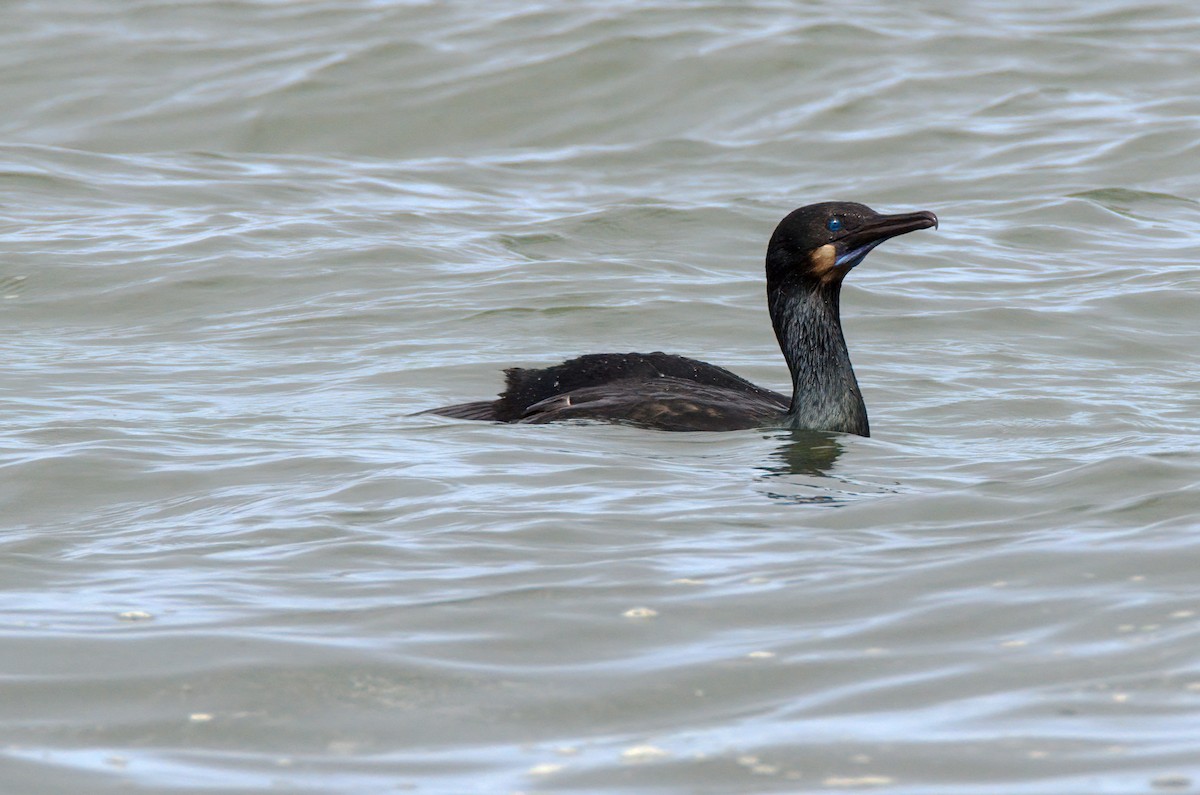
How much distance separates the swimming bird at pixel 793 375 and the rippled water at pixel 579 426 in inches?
7.7

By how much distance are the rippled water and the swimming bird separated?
0.20m

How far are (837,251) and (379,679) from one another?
4.31m

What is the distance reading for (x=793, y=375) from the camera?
834 centimetres

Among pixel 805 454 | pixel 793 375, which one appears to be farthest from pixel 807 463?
pixel 793 375

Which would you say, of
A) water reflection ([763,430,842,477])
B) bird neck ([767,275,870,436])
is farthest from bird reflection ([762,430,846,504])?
bird neck ([767,275,870,436])

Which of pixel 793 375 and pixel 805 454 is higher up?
pixel 793 375

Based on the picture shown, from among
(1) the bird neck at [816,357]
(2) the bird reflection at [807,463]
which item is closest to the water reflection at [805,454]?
(2) the bird reflection at [807,463]

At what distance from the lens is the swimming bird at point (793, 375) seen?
7797 millimetres

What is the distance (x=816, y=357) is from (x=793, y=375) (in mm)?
196

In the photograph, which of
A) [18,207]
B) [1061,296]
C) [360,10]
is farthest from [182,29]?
[1061,296]

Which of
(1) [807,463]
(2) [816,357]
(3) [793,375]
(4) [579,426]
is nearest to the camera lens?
(1) [807,463]

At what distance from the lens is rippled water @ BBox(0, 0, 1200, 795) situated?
3.99 metres

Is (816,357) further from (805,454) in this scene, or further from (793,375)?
(805,454)

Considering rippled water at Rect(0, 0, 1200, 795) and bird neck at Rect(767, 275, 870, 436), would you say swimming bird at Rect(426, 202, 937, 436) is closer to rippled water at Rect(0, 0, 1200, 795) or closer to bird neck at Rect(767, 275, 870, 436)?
bird neck at Rect(767, 275, 870, 436)
